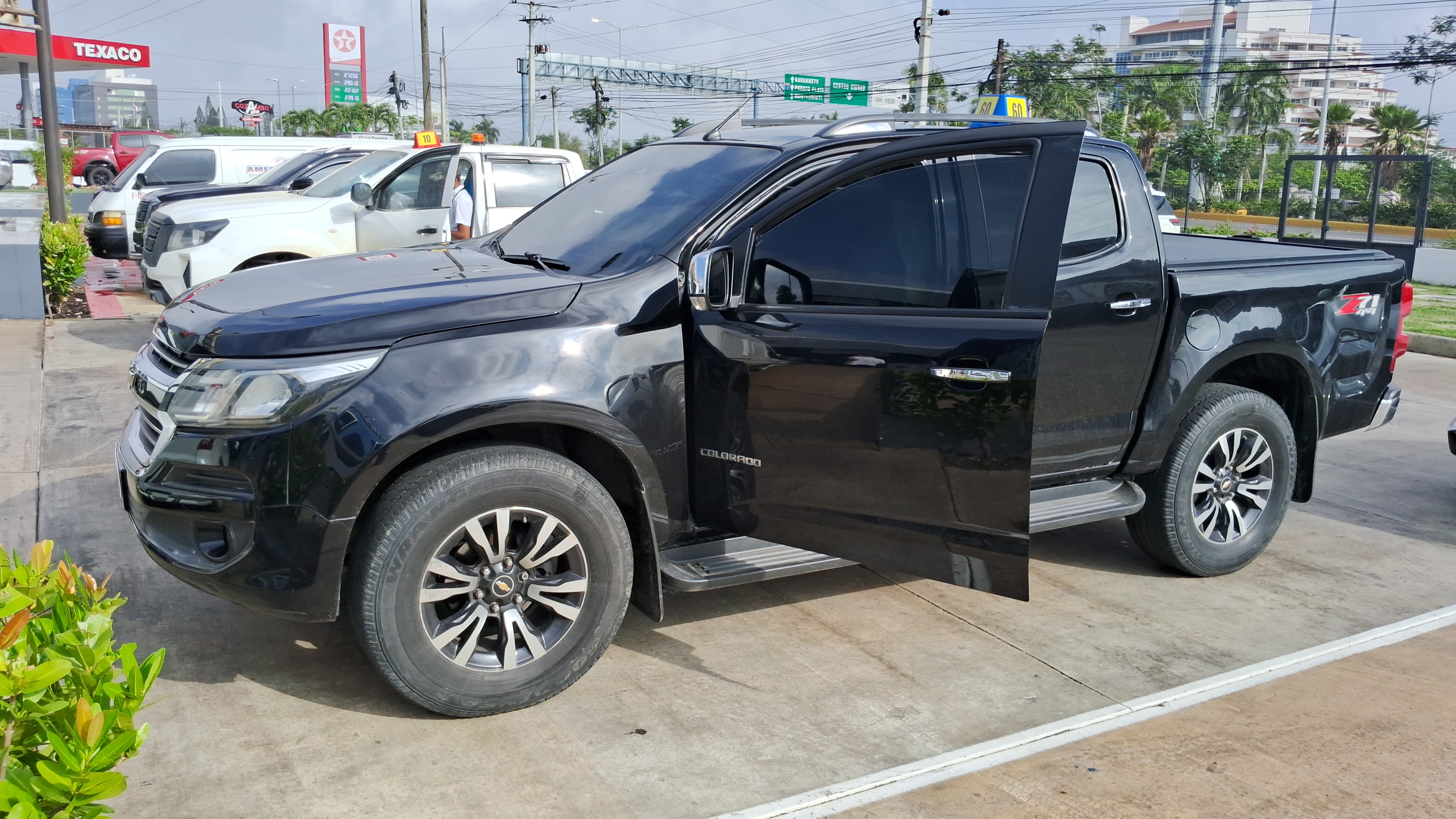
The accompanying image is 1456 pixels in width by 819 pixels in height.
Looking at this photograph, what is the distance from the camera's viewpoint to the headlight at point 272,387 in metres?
3.46

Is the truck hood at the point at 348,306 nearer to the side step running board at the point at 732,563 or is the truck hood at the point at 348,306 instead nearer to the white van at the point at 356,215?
the side step running board at the point at 732,563

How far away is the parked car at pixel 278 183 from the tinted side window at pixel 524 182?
116 inches

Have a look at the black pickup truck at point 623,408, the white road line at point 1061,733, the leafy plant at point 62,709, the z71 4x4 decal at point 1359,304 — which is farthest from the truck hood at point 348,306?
the z71 4x4 decal at point 1359,304

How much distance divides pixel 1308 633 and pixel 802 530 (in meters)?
2.25

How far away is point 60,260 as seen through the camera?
12.1 m

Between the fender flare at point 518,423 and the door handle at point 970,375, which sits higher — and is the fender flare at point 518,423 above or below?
below

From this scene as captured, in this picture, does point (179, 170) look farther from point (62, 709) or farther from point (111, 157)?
point (111, 157)

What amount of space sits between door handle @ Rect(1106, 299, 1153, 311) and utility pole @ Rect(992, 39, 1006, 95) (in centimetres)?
4512

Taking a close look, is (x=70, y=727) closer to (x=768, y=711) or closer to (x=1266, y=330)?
(x=768, y=711)

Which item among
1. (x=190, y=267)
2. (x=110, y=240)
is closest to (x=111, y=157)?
(x=110, y=240)

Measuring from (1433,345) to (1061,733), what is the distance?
10.8 m

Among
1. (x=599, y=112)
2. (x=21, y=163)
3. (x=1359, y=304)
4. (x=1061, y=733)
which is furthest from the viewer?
(x=599, y=112)

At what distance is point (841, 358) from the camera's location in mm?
3801

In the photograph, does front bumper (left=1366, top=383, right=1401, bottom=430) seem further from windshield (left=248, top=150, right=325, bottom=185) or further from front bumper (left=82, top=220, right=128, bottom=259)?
front bumper (left=82, top=220, right=128, bottom=259)
